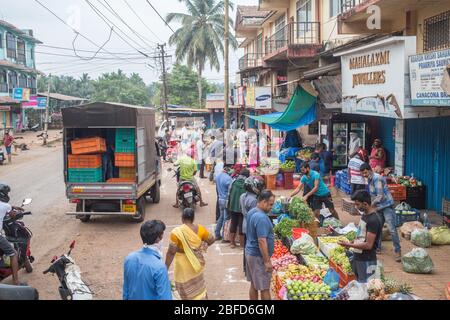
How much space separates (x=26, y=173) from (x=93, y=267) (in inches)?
585

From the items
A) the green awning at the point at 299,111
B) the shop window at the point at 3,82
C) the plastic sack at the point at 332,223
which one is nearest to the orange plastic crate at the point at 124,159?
the plastic sack at the point at 332,223

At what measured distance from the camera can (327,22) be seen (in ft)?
62.5

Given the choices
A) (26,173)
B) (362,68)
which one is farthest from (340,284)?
(26,173)

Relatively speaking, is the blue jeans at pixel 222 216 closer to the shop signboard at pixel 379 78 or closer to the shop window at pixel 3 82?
the shop signboard at pixel 379 78

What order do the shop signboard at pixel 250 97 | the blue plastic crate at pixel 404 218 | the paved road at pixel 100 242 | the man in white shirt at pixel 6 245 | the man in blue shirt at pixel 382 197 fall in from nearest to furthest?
the man in white shirt at pixel 6 245 < the paved road at pixel 100 242 < the man in blue shirt at pixel 382 197 < the blue plastic crate at pixel 404 218 < the shop signboard at pixel 250 97

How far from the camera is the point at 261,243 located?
6074 mm

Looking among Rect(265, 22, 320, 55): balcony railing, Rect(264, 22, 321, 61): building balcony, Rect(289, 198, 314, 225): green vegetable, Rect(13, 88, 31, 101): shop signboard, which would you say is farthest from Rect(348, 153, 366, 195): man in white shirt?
Rect(13, 88, 31, 101): shop signboard

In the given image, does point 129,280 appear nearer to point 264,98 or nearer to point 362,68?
point 362,68

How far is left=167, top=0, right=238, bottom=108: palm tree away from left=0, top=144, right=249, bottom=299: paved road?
3449cm

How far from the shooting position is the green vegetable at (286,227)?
9320 millimetres

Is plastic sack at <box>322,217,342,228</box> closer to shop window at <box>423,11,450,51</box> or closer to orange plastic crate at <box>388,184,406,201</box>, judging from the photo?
orange plastic crate at <box>388,184,406,201</box>

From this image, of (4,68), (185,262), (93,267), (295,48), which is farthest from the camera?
(4,68)

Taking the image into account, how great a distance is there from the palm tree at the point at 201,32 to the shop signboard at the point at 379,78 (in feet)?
130

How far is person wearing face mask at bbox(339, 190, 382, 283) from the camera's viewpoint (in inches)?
244
